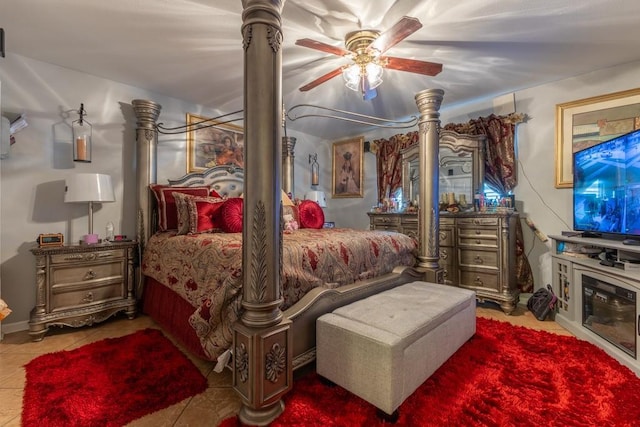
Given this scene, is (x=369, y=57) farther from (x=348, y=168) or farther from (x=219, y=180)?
(x=348, y=168)

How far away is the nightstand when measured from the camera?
2307 mm

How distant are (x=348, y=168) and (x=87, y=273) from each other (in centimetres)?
382

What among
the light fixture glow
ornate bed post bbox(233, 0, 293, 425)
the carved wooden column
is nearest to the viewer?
ornate bed post bbox(233, 0, 293, 425)

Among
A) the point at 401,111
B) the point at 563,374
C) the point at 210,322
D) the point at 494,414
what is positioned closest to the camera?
the point at 494,414

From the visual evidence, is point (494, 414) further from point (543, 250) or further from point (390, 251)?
point (543, 250)

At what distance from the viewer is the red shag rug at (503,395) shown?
1.40 metres

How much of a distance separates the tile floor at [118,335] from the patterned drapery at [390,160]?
2.09 meters

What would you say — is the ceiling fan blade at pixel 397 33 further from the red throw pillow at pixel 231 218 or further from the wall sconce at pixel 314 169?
the wall sconce at pixel 314 169

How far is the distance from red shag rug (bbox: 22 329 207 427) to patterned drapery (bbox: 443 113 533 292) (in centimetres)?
339

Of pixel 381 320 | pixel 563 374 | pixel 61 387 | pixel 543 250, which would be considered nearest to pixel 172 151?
pixel 61 387

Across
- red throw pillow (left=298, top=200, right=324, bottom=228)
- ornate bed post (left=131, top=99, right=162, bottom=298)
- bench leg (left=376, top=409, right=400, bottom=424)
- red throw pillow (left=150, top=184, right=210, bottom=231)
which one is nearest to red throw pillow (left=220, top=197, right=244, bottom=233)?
red throw pillow (left=150, top=184, right=210, bottom=231)

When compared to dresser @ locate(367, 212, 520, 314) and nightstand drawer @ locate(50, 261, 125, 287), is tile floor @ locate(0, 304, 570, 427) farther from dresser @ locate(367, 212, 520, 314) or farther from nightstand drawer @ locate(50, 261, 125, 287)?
nightstand drawer @ locate(50, 261, 125, 287)

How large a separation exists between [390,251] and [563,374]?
4.34ft

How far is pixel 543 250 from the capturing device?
320 centimetres
